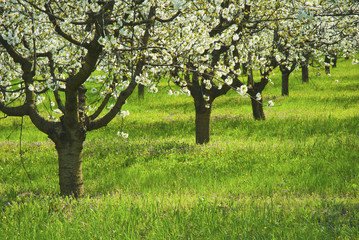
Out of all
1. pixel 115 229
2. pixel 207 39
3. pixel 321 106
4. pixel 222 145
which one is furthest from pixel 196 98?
pixel 321 106

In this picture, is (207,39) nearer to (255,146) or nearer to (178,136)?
(255,146)

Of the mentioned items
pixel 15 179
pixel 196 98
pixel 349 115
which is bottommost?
pixel 15 179

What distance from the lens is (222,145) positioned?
11344 millimetres

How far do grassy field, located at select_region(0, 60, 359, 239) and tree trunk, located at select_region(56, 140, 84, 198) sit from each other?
0.39 meters

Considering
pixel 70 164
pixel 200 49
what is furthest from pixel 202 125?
pixel 70 164

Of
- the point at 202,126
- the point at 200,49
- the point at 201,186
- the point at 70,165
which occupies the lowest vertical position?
the point at 201,186

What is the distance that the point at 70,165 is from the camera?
6.87 m

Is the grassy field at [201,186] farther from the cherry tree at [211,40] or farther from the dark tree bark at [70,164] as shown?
the cherry tree at [211,40]

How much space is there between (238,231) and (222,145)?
266 inches

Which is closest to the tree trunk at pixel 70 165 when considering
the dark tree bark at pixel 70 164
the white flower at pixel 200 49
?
the dark tree bark at pixel 70 164

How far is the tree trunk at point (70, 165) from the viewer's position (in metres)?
6.84

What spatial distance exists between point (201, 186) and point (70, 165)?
279 centimetres

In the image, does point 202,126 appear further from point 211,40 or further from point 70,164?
point 70,164

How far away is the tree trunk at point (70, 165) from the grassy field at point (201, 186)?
0.39m
